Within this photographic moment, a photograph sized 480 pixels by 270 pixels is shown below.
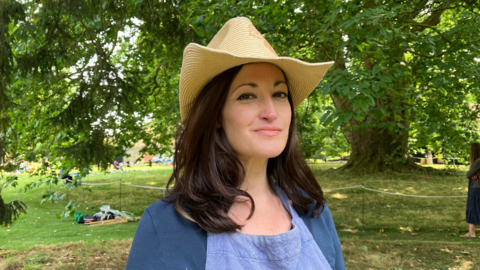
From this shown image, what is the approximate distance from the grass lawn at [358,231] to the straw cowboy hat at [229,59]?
14.3 feet

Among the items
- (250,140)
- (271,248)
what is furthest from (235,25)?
(271,248)

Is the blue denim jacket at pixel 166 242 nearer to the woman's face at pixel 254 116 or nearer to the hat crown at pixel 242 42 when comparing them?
the woman's face at pixel 254 116

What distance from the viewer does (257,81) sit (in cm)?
147

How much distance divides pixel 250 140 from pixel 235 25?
0.47 meters

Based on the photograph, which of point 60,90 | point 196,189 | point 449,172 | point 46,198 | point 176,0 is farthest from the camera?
point 449,172

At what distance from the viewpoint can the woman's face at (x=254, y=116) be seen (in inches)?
56.4

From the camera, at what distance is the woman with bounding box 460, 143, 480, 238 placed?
702 centimetres

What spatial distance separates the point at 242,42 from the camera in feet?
4.82

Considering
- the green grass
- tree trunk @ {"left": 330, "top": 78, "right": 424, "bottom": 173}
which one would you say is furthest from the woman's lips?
tree trunk @ {"left": 330, "top": 78, "right": 424, "bottom": 173}

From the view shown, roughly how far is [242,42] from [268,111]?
28 centimetres

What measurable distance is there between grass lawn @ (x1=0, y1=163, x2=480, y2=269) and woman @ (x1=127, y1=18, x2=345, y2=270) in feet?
14.1

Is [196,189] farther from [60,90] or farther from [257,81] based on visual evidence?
[60,90]

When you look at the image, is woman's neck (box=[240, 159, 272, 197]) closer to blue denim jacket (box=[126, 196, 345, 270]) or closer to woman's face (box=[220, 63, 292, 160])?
woman's face (box=[220, 63, 292, 160])

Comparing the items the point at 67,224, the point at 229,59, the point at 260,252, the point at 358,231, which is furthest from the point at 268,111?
the point at 67,224
